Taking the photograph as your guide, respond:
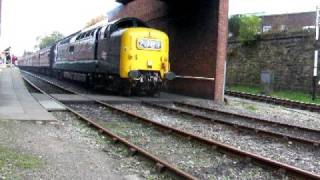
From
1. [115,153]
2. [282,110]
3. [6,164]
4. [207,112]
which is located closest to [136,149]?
[115,153]

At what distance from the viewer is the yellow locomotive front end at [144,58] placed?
741 inches

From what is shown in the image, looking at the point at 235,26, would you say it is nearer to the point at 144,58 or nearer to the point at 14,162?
the point at 144,58

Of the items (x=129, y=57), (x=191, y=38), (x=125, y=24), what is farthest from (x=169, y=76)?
(x=191, y=38)

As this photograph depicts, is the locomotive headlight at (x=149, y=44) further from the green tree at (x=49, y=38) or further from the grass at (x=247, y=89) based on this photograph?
the green tree at (x=49, y=38)

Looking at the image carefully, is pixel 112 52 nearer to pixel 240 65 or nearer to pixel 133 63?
pixel 133 63

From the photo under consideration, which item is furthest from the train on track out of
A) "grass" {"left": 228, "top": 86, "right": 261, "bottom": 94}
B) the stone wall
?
the stone wall

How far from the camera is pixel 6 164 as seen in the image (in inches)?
286

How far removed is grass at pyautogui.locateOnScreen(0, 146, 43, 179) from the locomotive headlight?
11.4m

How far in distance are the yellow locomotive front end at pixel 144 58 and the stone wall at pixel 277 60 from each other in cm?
943

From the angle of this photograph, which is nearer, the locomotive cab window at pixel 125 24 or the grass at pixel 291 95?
the locomotive cab window at pixel 125 24

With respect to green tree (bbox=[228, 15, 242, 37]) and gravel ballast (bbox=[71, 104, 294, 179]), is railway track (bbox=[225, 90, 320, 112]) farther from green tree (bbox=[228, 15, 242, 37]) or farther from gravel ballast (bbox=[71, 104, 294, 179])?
green tree (bbox=[228, 15, 242, 37])

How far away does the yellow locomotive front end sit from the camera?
1883 centimetres

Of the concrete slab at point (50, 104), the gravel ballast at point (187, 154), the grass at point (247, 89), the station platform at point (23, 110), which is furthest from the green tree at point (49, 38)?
the gravel ballast at point (187, 154)

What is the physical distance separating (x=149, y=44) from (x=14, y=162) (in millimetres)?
12471
